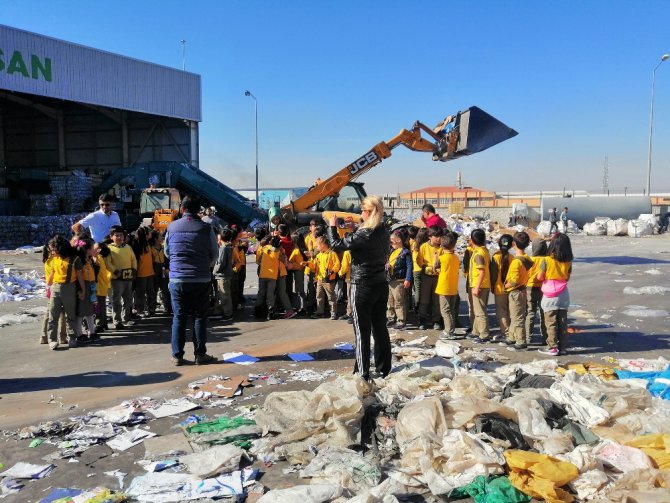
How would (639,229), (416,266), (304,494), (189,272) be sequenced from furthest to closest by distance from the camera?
(639,229)
(416,266)
(189,272)
(304,494)

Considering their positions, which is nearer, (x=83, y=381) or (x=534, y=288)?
(x=83, y=381)

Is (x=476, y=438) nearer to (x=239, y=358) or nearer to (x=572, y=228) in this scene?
(x=239, y=358)

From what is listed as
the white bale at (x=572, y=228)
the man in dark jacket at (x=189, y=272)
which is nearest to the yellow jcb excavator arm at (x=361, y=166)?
the man in dark jacket at (x=189, y=272)

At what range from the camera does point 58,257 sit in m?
6.70

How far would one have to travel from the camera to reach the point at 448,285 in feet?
23.7

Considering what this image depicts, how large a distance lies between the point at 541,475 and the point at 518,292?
373 centimetres

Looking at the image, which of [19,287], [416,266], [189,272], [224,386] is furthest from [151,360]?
[19,287]

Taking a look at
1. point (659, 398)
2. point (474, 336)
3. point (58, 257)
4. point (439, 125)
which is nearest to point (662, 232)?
point (439, 125)

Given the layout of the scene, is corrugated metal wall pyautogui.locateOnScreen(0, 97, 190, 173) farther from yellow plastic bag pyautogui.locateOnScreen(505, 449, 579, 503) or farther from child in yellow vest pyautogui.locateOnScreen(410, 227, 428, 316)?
Result: yellow plastic bag pyautogui.locateOnScreen(505, 449, 579, 503)

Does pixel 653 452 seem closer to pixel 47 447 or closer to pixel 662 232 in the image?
pixel 47 447

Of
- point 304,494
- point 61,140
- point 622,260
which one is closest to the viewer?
point 304,494

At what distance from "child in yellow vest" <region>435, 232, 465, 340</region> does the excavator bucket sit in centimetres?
623

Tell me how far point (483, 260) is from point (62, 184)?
2418cm

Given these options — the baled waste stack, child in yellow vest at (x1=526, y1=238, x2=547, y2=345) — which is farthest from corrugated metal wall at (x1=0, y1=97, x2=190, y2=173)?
the baled waste stack
